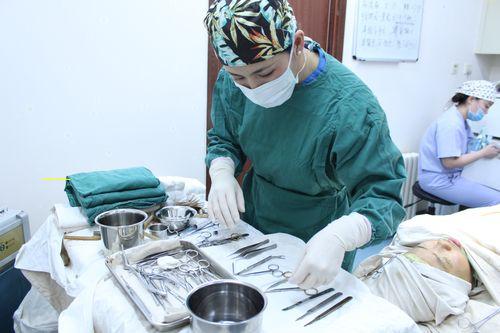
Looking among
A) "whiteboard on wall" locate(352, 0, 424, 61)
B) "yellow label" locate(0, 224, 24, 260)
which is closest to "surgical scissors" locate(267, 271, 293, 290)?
"yellow label" locate(0, 224, 24, 260)

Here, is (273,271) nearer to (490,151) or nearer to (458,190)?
(458,190)

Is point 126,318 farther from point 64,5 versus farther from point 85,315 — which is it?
point 64,5

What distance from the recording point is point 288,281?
916mm

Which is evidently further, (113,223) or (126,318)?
(113,223)

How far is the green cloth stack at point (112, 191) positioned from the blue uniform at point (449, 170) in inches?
81.7

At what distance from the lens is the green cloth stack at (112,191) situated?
50.9 inches

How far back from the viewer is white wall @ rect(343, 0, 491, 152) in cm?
298

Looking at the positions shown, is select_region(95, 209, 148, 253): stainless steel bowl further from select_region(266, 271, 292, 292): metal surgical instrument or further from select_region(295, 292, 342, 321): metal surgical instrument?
select_region(295, 292, 342, 321): metal surgical instrument

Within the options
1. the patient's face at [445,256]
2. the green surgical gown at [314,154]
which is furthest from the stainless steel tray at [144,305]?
the patient's face at [445,256]

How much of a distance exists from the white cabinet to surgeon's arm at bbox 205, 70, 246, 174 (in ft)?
9.51

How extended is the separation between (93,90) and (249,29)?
3.93ft

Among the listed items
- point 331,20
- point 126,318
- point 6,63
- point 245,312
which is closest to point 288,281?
point 245,312

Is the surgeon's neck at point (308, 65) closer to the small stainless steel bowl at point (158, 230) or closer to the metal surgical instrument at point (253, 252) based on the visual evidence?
the metal surgical instrument at point (253, 252)

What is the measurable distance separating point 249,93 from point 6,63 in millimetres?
1153
